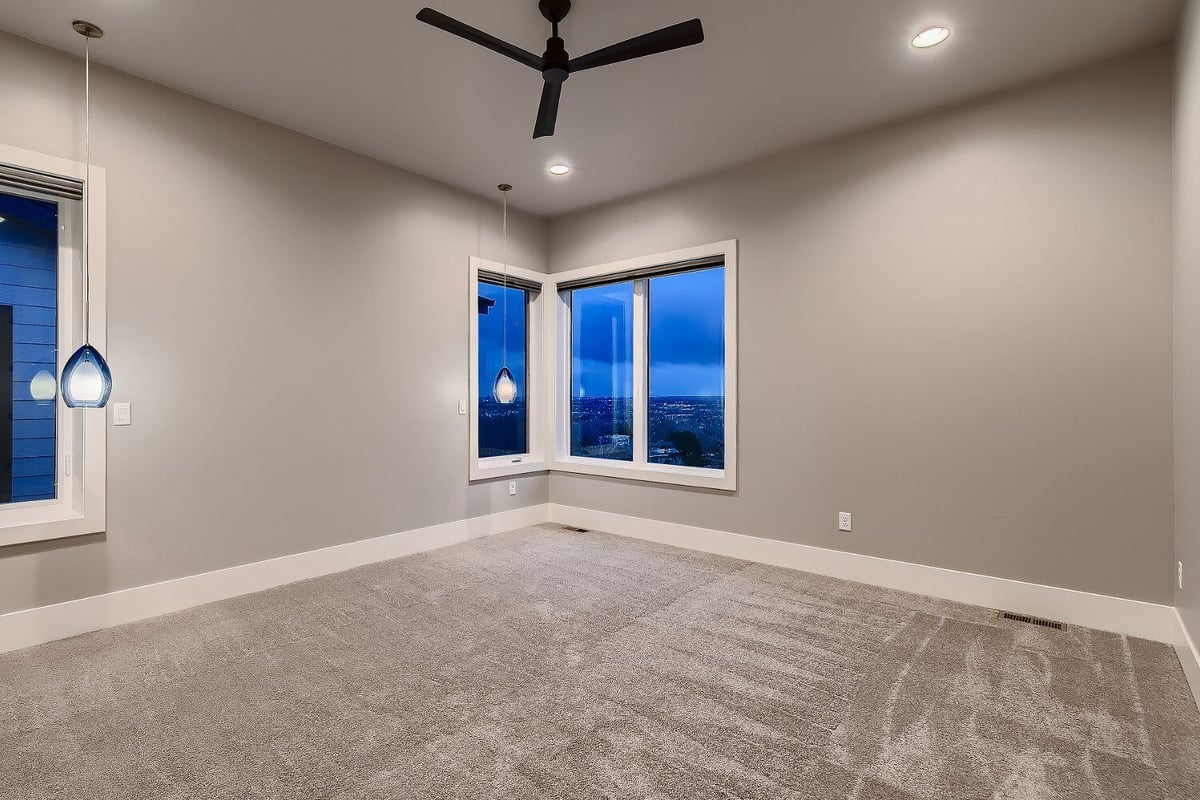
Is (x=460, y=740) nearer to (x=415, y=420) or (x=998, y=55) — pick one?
(x=415, y=420)

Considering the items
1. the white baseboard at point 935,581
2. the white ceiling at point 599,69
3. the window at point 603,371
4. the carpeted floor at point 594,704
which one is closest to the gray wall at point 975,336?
the white baseboard at point 935,581

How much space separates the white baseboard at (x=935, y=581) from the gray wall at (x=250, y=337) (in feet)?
5.87

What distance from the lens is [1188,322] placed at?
2.32m

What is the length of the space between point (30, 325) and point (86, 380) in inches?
22.8

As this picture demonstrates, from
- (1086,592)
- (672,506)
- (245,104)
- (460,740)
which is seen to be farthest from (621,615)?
(245,104)

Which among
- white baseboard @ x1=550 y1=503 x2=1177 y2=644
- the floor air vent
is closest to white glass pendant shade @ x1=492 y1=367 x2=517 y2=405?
white baseboard @ x1=550 y1=503 x2=1177 y2=644

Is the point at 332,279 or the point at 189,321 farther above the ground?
the point at 332,279

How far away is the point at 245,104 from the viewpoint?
3.25 metres

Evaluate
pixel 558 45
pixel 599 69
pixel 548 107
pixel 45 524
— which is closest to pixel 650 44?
pixel 558 45

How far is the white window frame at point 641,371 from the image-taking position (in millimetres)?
4109

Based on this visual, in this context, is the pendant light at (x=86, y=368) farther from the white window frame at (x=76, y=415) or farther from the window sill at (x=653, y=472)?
the window sill at (x=653, y=472)

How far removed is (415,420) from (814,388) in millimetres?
2800

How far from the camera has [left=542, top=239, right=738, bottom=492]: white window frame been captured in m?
4.11

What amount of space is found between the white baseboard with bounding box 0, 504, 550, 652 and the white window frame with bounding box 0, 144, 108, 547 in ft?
1.21
